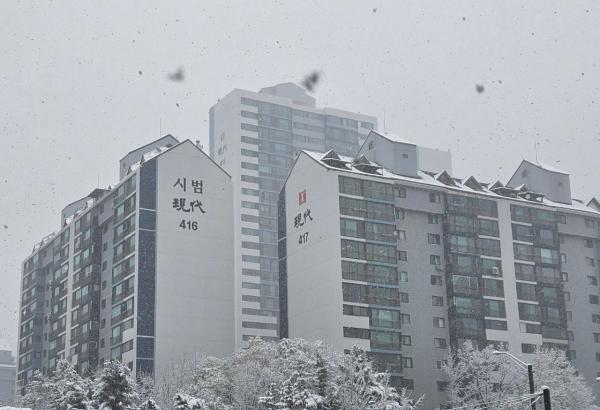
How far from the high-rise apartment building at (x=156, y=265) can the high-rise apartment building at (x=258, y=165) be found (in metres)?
48.5

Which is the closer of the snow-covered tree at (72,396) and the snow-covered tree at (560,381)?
the snow-covered tree at (72,396)

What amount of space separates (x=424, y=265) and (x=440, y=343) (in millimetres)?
9049

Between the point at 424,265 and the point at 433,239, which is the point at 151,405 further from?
the point at 433,239

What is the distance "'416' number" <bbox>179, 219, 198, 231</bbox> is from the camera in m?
115

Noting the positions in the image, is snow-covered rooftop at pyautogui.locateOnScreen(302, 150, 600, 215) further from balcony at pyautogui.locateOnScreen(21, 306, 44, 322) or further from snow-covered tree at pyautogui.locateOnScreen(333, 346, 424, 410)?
balcony at pyautogui.locateOnScreen(21, 306, 44, 322)

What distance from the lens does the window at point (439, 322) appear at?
359 ft

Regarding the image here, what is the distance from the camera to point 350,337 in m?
102

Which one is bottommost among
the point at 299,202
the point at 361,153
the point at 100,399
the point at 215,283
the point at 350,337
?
the point at 100,399

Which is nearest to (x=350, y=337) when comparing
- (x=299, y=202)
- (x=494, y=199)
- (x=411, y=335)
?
(x=411, y=335)

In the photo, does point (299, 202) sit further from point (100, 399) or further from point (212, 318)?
point (100, 399)

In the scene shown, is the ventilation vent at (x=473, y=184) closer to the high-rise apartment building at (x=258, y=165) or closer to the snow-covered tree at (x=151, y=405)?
the snow-covered tree at (x=151, y=405)

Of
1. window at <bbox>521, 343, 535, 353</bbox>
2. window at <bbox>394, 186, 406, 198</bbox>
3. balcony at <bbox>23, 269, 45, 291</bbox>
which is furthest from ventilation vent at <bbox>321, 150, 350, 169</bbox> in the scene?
balcony at <bbox>23, 269, 45, 291</bbox>

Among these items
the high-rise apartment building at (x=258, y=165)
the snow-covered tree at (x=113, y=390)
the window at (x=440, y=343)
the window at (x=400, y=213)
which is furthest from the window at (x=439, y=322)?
the high-rise apartment building at (x=258, y=165)

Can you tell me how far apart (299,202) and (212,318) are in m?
16.9
